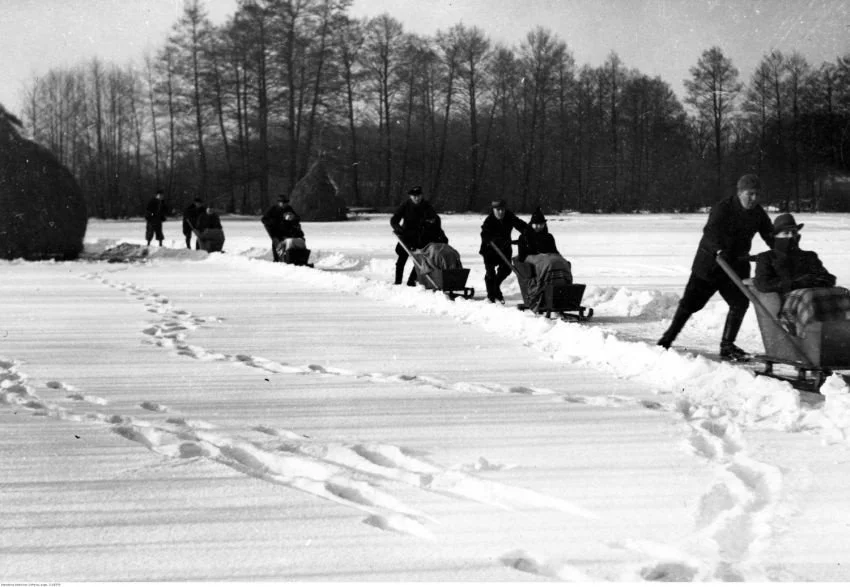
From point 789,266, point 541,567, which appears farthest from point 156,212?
point 541,567

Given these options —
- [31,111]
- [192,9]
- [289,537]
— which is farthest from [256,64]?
[289,537]

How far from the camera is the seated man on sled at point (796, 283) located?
591 cm

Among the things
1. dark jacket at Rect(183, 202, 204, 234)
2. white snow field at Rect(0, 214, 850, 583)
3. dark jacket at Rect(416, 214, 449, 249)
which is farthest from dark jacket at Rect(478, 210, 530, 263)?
dark jacket at Rect(183, 202, 204, 234)

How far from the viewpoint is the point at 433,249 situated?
462 inches

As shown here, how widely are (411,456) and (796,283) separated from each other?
3.03 metres

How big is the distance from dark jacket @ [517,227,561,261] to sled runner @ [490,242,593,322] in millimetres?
485

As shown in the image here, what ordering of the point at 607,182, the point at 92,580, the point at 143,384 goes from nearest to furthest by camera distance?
the point at 92,580 → the point at 143,384 → the point at 607,182

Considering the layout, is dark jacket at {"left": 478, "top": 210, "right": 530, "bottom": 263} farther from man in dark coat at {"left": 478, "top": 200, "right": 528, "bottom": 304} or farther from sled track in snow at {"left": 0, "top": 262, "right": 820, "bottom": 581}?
sled track in snow at {"left": 0, "top": 262, "right": 820, "bottom": 581}

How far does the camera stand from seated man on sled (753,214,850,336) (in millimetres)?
5906

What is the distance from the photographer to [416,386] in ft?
20.8

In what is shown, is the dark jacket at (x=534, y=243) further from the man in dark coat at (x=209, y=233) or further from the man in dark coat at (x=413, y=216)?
the man in dark coat at (x=209, y=233)

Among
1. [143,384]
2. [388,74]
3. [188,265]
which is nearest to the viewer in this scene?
[143,384]

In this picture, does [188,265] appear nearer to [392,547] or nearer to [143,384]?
[143,384]

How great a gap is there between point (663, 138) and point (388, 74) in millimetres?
15464
